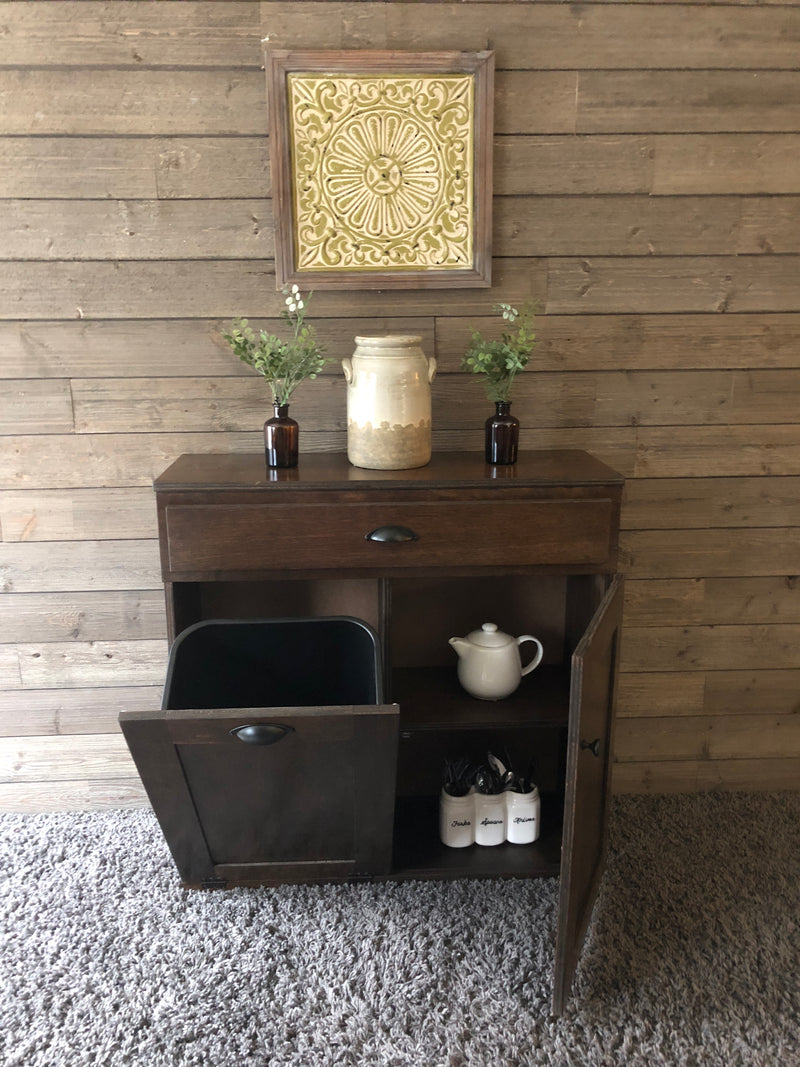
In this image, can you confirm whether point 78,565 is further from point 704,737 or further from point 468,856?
point 704,737

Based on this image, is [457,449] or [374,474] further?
[457,449]

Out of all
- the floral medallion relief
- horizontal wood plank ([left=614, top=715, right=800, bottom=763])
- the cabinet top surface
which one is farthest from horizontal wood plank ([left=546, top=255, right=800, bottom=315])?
horizontal wood plank ([left=614, top=715, right=800, bottom=763])

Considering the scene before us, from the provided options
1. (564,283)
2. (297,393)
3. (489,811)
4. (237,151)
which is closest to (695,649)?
→ (489,811)

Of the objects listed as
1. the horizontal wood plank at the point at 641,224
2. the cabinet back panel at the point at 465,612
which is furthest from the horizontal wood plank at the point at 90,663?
the horizontal wood plank at the point at 641,224

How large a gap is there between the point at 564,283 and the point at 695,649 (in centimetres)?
95

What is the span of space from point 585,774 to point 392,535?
567mm

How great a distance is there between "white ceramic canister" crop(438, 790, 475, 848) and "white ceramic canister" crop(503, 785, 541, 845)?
0.08 meters

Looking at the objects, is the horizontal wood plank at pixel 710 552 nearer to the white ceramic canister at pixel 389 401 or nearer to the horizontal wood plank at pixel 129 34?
the white ceramic canister at pixel 389 401

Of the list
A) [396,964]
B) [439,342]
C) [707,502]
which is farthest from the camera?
[707,502]

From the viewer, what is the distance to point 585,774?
1.47 meters

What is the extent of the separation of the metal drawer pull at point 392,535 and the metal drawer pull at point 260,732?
1.38 feet

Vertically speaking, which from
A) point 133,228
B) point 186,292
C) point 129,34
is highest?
point 129,34

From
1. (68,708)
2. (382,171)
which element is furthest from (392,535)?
(68,708)

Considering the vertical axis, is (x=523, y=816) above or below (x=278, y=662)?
below
